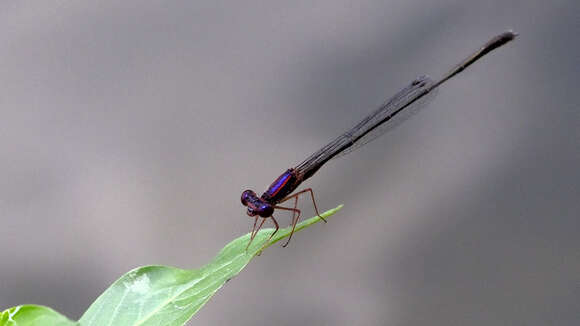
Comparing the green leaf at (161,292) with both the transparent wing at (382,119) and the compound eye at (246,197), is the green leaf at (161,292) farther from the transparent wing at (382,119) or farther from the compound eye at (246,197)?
the transparent wing at (382,119)

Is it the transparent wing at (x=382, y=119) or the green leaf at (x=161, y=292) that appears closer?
the green leaf at (x=161, y=292)

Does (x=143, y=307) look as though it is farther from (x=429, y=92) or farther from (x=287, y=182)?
(x=429, y=92)

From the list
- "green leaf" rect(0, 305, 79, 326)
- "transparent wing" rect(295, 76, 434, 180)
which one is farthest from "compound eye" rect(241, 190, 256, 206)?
"green leaf" rect(0, 305, 79, 326)

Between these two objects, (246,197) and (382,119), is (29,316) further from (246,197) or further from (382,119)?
(382,119)

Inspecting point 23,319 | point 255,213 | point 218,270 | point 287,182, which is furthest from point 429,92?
point 23,319

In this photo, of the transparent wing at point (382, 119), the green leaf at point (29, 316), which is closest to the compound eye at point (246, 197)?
the transparent wing at point (382, 119)

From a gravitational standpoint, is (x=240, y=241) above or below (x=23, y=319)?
below

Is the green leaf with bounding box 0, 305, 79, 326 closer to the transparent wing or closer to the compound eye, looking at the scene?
the compound eye
